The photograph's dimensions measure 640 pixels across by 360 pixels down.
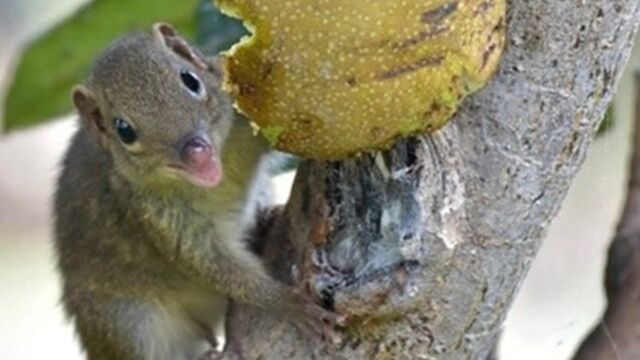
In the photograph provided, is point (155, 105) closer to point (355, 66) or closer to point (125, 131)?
point (125, 131)

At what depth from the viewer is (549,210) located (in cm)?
119

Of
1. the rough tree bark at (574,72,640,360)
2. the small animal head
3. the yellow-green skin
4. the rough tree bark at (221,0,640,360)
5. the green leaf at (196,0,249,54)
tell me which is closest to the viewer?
the yellow-green skin

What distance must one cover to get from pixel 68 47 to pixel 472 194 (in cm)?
73

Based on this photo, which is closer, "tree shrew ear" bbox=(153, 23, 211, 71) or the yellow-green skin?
the yellow-green skin

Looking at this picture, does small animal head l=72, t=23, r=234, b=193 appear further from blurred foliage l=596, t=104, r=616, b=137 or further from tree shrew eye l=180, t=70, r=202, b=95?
blurred foliage l=596, t=104, r=616, b=137

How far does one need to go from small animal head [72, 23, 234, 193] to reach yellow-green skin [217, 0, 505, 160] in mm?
363

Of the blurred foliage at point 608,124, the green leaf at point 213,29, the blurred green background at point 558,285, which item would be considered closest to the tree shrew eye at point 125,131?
the green leaf at point 213,29

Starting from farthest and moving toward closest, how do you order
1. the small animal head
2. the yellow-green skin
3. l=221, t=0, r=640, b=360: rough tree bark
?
the small animal head, l=221, t=0, r=640, b=360: rough tree bark, the yellow-green skin

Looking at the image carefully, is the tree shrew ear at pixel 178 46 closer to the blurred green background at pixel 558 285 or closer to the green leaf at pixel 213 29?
the green leaf at pixel 213 29

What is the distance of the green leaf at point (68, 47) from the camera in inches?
68.9

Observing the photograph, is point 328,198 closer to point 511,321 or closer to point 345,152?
point 345,152

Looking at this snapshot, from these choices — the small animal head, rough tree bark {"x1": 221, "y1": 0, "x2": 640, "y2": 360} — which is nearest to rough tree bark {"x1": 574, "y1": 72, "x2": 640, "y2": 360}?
rough tree bark {"x1": 221, "y1": 0, "x2": 640, "y2": 360}

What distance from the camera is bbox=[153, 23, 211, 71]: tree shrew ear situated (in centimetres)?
154

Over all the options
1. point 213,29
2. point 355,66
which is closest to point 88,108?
point 213,29
